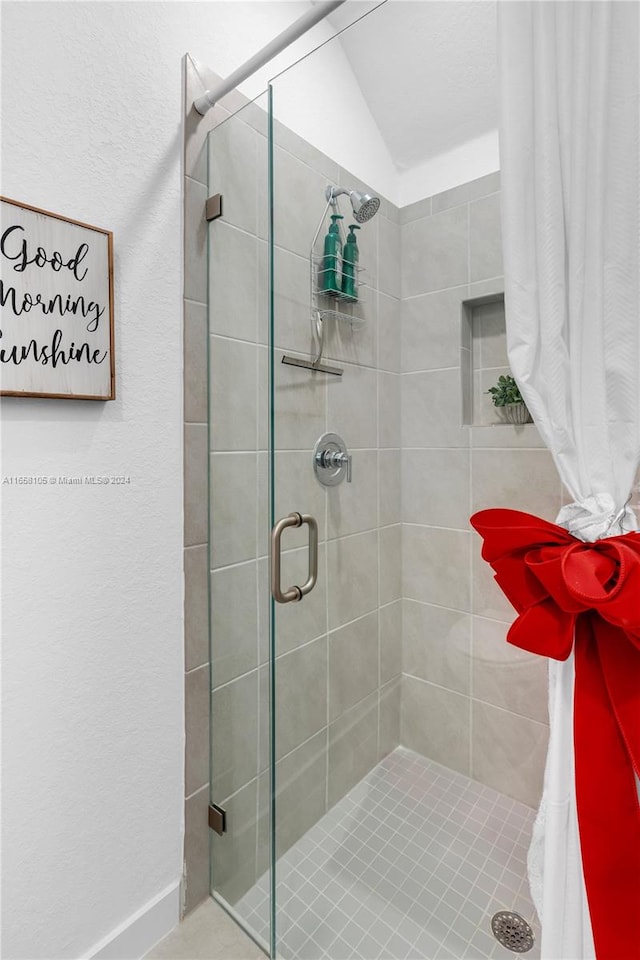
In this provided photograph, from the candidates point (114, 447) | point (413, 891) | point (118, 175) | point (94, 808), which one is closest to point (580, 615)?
point (413, 891)

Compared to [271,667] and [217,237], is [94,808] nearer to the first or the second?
[271,667]

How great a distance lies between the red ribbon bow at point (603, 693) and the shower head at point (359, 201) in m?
0.73

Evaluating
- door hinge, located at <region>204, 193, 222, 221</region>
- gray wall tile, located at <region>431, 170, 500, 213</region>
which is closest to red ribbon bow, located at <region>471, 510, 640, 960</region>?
gray wall tile, located at <region>431, 170, 500, 213</region>

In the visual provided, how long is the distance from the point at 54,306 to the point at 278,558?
A: 636 millimetres

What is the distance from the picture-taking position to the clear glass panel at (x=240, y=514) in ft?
3.66

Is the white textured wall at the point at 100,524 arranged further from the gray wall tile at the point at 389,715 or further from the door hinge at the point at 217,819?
the gray wall tile at the point at 389,715

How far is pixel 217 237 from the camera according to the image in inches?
46.8

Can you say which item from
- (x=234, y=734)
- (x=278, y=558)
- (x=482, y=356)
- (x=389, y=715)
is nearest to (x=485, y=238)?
(x=482, y=356)

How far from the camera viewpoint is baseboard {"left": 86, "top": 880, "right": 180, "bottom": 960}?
1.07 meters

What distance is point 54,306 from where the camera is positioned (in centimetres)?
93

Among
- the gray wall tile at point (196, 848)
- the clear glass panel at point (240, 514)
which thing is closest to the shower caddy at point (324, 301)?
the clear glass panel at point (240, 514)

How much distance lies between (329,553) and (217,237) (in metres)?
0.78

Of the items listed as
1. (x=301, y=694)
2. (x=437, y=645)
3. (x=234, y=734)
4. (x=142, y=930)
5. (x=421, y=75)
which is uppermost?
(x=421, y=75)

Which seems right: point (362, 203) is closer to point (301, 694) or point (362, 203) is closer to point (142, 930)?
point (301, 694)
